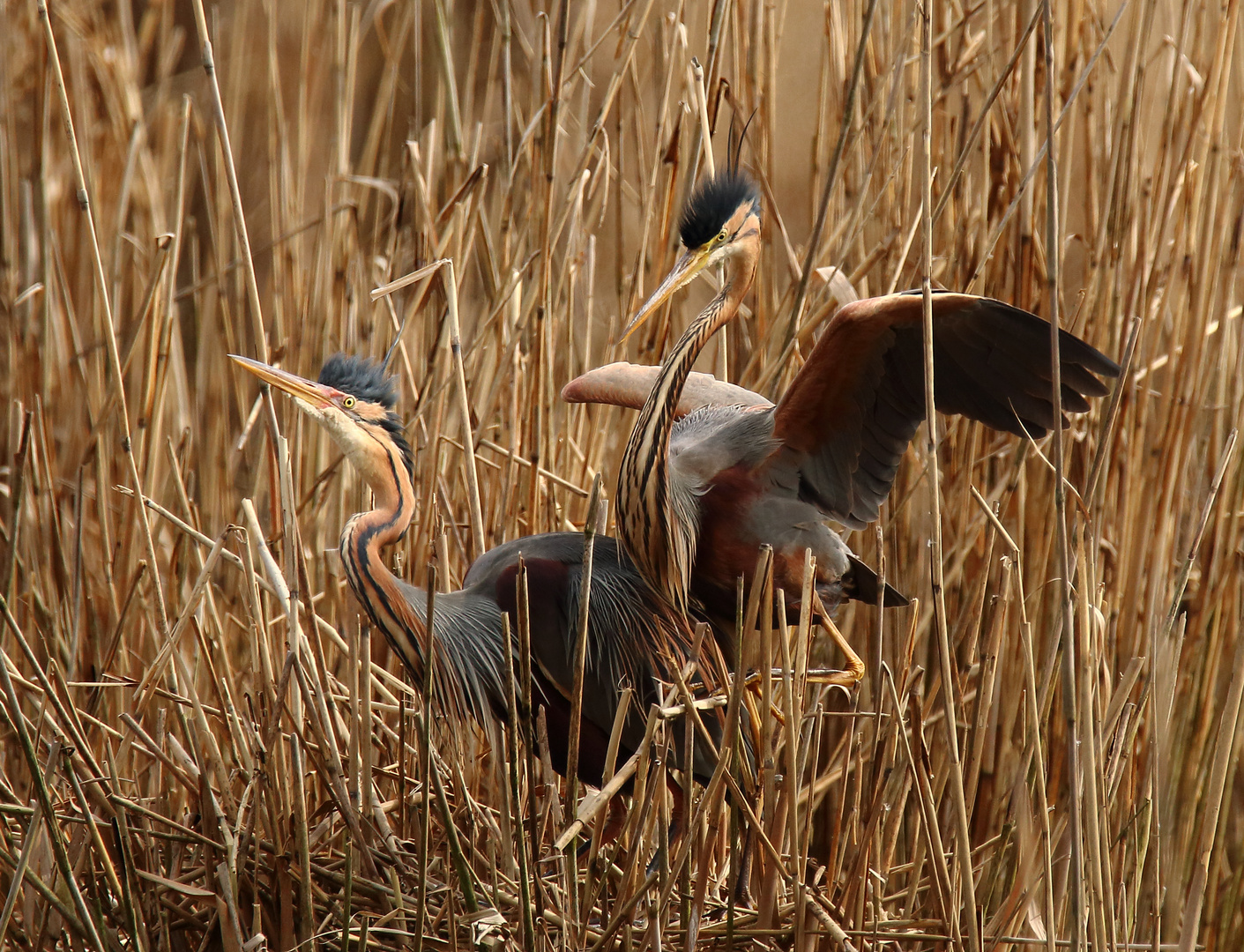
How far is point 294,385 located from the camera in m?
1.73

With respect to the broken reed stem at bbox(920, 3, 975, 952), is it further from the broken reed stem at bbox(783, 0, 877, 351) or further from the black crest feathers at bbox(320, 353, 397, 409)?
the black crest feathers at bbox(320, 353, 397, 409)

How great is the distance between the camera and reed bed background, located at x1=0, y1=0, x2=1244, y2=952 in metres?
1.57

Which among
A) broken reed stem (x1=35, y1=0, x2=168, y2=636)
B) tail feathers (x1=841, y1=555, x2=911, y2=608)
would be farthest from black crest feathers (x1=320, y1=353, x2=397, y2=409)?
tail feathers (x1=841, y1=555, x2=911, y2=608)

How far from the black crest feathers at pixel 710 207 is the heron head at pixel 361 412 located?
54cm

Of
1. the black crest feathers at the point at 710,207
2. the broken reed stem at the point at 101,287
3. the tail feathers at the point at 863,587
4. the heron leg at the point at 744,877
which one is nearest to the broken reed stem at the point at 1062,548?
the heron leg at the point at 744,877

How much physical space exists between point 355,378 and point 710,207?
24.5 inches

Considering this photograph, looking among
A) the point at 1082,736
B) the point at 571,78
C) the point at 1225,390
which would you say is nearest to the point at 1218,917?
the point at 1225,390

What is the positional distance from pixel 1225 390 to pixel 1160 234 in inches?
12.7

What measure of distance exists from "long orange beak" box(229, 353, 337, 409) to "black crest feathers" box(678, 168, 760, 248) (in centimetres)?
62

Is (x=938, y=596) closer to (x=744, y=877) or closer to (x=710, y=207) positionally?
(x=744, y=877)

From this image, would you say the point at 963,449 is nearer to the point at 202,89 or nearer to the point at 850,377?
the point at 850,377

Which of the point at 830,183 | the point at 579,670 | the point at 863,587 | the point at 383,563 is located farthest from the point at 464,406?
the point at 863,587

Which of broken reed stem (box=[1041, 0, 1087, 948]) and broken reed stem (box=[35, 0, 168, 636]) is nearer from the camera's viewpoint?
broken reed stem (box=[1041, 0, 1087, 948])

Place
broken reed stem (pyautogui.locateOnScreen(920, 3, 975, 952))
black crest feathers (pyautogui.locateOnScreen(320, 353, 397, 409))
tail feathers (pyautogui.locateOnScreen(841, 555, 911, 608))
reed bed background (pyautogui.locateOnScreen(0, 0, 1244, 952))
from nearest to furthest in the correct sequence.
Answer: broken reed stem (pyautogui.locateOnScreen(920, 3, 975, 952))
reed bed background (pyautogui.locateOnScreen(0, 0, 1244, 952))
black crest feathers (pyautogui.locateOnScreen(320, 353, 397, 409))
tail feathers (pyautogui.locateOnScreen(841, 555, 911, 608))
